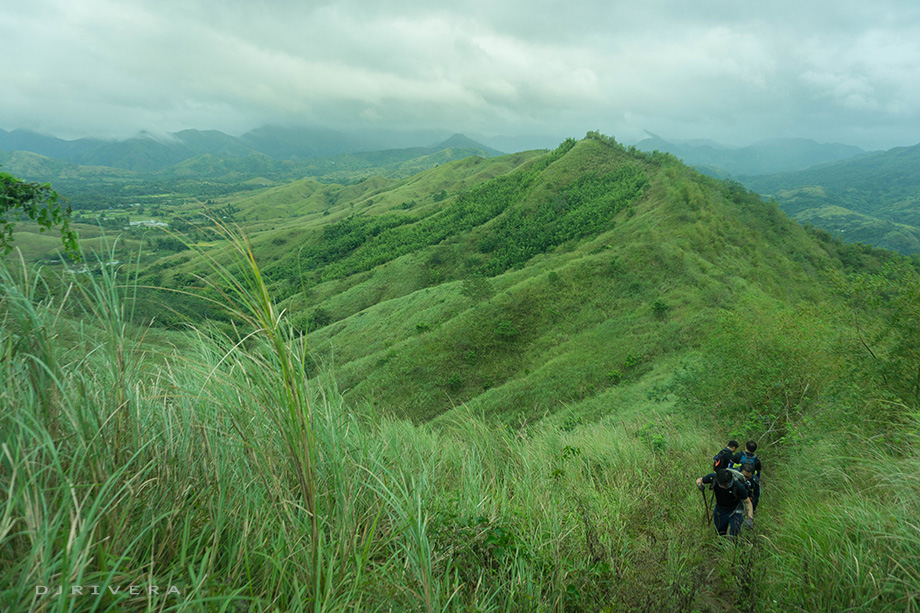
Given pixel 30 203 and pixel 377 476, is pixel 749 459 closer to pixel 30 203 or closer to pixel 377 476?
pixel 377 476

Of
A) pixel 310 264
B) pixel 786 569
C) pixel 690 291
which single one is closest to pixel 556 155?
pixel 310 264

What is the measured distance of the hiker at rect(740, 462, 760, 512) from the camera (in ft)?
14.1

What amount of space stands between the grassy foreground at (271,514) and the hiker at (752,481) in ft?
2.68

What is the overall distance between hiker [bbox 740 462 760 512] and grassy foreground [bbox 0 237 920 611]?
82 cm

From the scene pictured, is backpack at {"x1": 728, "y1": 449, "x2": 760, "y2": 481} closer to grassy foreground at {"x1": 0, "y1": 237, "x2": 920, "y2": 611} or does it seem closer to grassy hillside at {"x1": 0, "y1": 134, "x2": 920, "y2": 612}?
grassy hillside at {"x1": 0, "y1": 134, "x2": 920, "y2": 612}

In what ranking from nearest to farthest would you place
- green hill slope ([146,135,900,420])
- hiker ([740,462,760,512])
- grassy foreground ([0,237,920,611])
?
grassy foreground ([0,237,920,611]), hiker ([740,462,760,512]), green hill slope ([146,135,900,420])

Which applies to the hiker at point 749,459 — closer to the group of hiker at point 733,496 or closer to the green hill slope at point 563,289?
the group of hiker at point 733,496

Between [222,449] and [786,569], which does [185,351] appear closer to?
[222,449]

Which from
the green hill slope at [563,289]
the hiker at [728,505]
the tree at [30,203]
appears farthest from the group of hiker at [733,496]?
the tree at [30,203]

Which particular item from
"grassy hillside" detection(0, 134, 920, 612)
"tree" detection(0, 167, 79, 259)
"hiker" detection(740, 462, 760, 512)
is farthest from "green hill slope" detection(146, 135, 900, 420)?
"hiker" detection(740, 462, 760, 512)

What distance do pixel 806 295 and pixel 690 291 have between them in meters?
12.5

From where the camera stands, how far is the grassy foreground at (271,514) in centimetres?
147

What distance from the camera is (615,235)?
37656mm

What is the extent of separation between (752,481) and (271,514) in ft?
16.3
